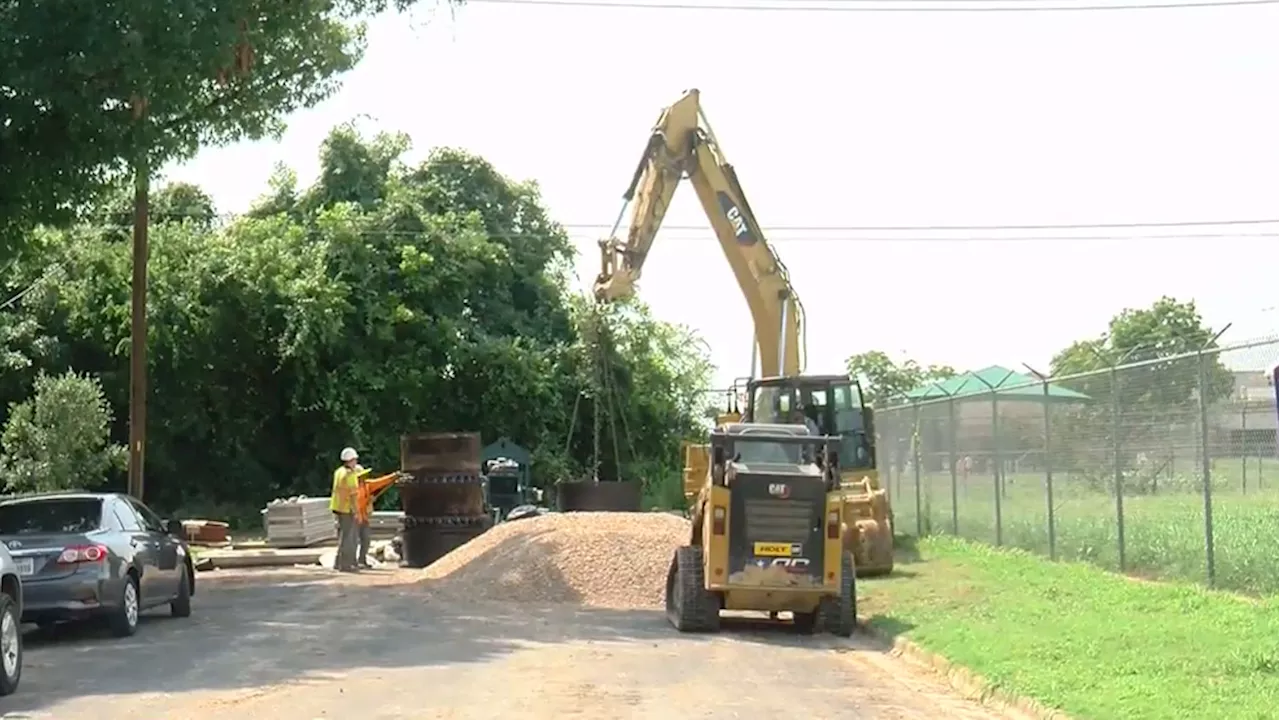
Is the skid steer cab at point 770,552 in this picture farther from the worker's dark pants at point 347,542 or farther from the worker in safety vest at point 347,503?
the worker's dark pants at point 347,542

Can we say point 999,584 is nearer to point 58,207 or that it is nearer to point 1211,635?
point 1211,635

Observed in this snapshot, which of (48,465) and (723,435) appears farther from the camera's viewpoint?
(48,465)

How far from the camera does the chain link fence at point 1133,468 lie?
1781 centimetres

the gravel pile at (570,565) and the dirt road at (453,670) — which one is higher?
the gravel pile at (570,565)

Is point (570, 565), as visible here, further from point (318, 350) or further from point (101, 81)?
point (318, 350)

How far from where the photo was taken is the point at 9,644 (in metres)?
13.4

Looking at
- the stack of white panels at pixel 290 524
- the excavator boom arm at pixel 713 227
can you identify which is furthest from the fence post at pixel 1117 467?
the stack of white panels at pixel 290 524

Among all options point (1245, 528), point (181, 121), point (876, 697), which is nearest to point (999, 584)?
point (1245, 528)

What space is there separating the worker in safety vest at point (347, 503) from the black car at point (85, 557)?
8.29 metres

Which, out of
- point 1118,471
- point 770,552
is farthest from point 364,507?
point 1118,471

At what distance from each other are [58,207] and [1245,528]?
45.2 ft

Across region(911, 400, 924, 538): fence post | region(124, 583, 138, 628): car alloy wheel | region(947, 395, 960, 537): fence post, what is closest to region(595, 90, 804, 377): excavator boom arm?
region(947, 395, 960, 537): fence post

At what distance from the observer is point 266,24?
21516 mm

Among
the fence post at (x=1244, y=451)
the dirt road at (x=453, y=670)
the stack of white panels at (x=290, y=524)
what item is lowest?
the dirt road at (x=453, y=670)
